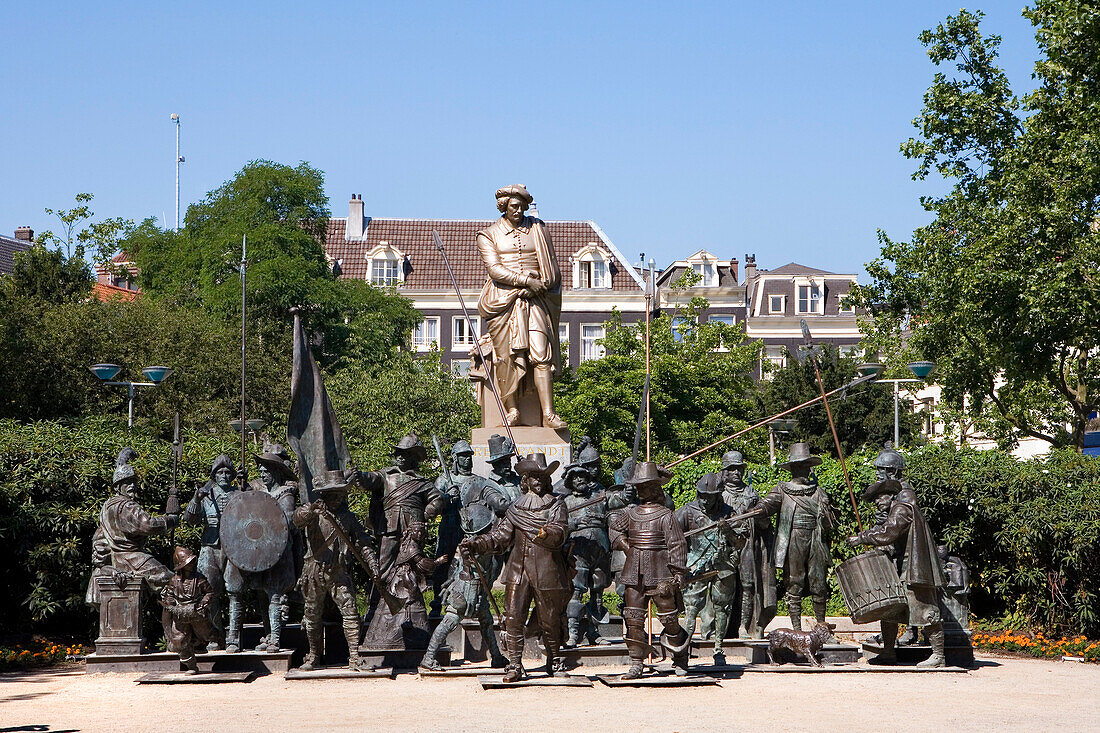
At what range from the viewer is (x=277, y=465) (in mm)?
13719

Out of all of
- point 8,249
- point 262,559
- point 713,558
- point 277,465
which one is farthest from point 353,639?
point 8,249

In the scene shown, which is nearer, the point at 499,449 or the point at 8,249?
the point at 499,449

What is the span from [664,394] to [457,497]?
2913 cm

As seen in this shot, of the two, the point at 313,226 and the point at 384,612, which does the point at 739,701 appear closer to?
the point at 384,612

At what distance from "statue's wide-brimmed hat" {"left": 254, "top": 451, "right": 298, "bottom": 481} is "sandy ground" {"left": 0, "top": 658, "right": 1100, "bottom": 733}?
210cm

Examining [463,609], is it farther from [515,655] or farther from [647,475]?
[647,475]

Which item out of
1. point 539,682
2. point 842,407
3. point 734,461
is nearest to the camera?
point 539,682

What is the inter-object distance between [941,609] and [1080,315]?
544 inches

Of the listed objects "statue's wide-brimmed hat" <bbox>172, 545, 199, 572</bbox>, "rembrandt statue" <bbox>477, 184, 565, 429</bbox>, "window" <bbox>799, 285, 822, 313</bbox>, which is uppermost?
"window" <bbox>799, 285, 822, 313</bbox>

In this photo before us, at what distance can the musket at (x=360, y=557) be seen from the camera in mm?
12336

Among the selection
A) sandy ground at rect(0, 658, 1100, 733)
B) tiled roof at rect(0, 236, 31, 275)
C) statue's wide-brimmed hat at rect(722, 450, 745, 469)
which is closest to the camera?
sandy ground at rect(0, 658, 1100, 733)

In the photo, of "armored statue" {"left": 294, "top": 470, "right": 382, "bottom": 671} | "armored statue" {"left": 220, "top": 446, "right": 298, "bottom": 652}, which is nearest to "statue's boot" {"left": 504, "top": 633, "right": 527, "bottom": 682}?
"armored statue" {"left": 294, "top": 470, "right": 382, "bottom": 671}

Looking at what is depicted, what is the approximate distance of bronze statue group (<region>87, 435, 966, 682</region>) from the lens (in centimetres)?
1184

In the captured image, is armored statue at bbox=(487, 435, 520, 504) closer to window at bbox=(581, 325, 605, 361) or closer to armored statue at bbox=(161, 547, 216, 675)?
armored statue at bbox=(161, 547, 216, 675)
